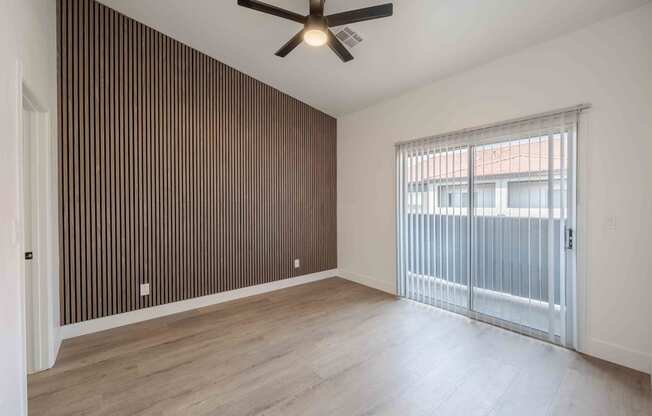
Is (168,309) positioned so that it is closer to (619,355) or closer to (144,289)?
(144,289)

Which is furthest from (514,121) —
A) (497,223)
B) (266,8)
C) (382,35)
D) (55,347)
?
(55,347)

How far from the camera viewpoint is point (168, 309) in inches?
135

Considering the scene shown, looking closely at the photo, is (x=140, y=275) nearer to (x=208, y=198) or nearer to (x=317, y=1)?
(x=208, y=198)

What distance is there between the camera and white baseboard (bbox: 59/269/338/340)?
2900mm

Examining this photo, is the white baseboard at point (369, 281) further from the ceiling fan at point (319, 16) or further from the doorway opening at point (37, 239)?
the doorway opening at point (37, 239)

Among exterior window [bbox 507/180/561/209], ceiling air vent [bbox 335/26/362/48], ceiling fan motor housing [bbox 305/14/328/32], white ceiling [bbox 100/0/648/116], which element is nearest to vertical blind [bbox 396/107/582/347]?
exterior window [bbox 507/180/561/209]

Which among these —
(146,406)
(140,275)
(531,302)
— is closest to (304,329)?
(146,406)

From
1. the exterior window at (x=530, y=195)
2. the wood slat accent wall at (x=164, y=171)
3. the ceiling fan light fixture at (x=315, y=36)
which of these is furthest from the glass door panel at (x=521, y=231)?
the wood slat accent wall at (x=164, y=171)

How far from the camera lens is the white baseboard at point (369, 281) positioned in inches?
169

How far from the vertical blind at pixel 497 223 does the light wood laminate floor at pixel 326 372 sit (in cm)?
32

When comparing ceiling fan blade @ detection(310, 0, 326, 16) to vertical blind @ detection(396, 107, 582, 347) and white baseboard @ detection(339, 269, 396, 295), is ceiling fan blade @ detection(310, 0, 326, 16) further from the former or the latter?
white baseboard @ detection(339, 269, 396, 295)

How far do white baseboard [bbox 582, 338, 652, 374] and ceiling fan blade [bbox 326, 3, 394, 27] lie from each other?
3341 mm

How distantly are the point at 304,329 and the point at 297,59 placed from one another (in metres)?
3.26

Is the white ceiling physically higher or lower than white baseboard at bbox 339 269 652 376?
higher
